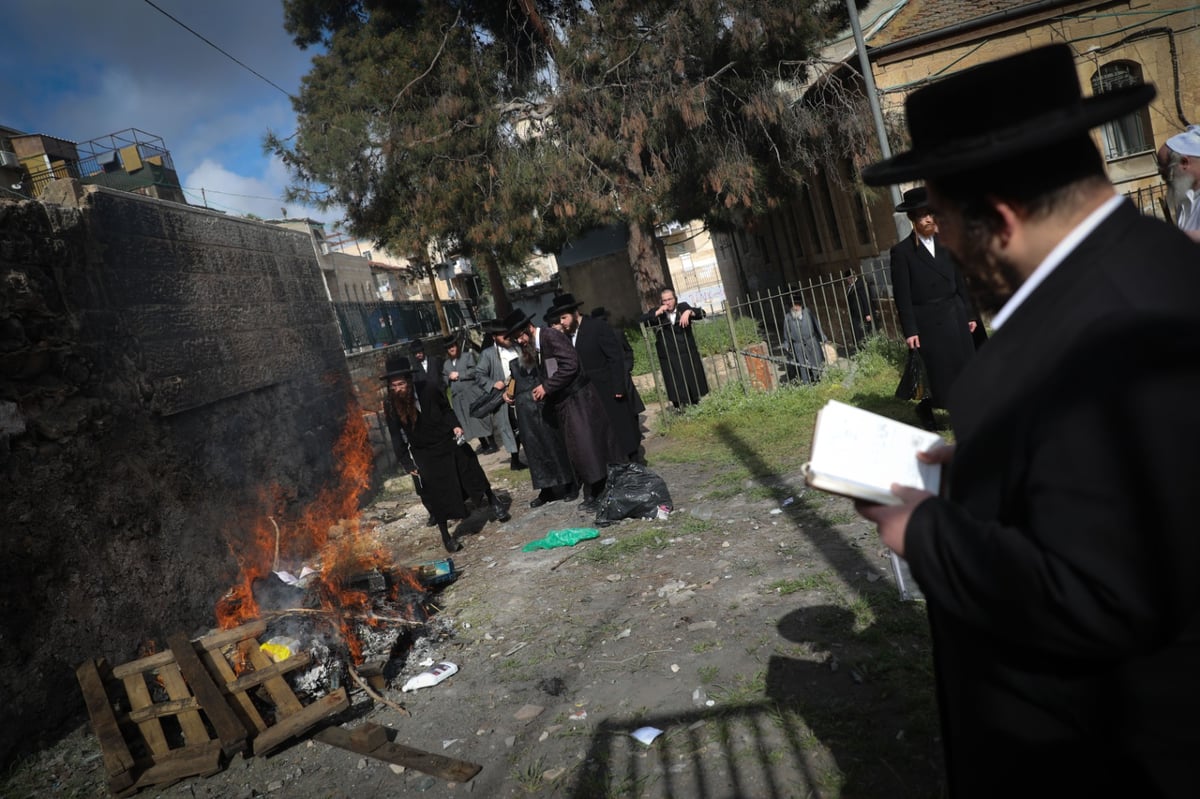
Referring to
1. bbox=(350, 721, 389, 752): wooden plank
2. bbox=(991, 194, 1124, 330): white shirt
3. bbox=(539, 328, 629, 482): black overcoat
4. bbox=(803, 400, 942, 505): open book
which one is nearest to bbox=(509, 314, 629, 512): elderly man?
bbox=(539, 328, 629, 482): black overcoat

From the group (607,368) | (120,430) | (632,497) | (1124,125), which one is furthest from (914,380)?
(1124,125)

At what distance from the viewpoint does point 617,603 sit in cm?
523

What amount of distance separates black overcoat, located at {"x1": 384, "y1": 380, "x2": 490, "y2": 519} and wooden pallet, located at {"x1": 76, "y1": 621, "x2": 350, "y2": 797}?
285cm

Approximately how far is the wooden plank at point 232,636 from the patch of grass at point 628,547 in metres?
2.50

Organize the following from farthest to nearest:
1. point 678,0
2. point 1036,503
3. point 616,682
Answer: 1. point 678,0
2. point 616,682
3. point 1036,503

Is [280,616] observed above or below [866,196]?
below

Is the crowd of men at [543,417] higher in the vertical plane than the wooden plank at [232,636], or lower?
higher

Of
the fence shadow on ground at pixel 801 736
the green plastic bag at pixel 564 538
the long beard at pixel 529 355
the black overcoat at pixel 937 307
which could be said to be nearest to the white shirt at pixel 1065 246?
the fence shadow on ground at pixel 801 736

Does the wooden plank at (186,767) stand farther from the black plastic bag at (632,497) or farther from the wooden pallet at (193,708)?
the black plastic bag at (632,497)

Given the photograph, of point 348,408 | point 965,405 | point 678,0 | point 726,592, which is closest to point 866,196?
point 678,0

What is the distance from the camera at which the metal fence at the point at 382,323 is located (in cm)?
1357

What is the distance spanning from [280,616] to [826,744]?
358 centimetres

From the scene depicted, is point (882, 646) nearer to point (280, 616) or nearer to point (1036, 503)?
point (1036, 503)

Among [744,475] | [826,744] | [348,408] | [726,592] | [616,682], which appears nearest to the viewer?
[826,744]
